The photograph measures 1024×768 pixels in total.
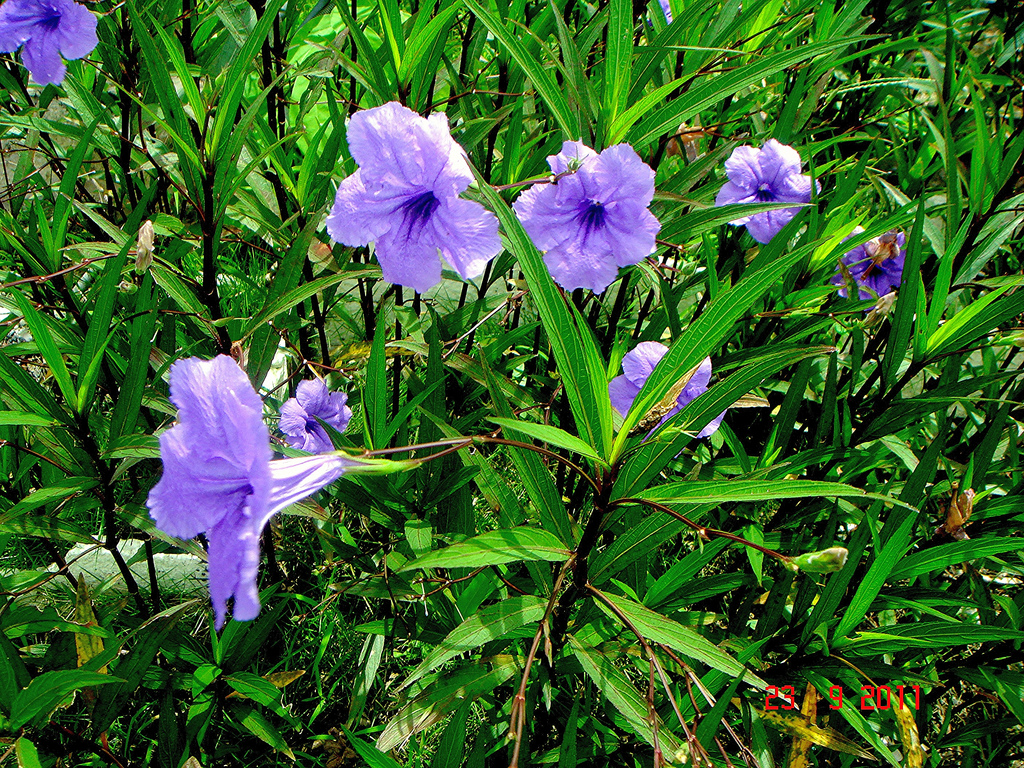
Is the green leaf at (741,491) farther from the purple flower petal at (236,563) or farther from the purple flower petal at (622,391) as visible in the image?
the purple flower petal at (236,563)

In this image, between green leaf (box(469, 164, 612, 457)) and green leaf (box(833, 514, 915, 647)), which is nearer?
green leaf (box(469, 164, 612, 457))

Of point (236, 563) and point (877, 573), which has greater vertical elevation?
point (236, 563)

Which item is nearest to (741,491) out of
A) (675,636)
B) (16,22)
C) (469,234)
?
(675,636)

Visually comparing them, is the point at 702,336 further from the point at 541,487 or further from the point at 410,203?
the point at 410,203

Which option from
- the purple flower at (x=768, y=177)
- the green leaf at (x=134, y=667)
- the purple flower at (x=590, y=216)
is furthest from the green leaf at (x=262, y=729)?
the purple flower at (x=768, y=177)

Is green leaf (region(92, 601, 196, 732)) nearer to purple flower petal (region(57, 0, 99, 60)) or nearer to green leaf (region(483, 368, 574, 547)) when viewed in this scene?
green leaf (region(483, 368, 574, 547))

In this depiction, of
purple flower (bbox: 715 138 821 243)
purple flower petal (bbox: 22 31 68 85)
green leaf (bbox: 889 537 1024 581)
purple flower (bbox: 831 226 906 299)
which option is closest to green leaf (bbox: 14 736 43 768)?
purple flower petal (bbox: 22 31 68 85)
